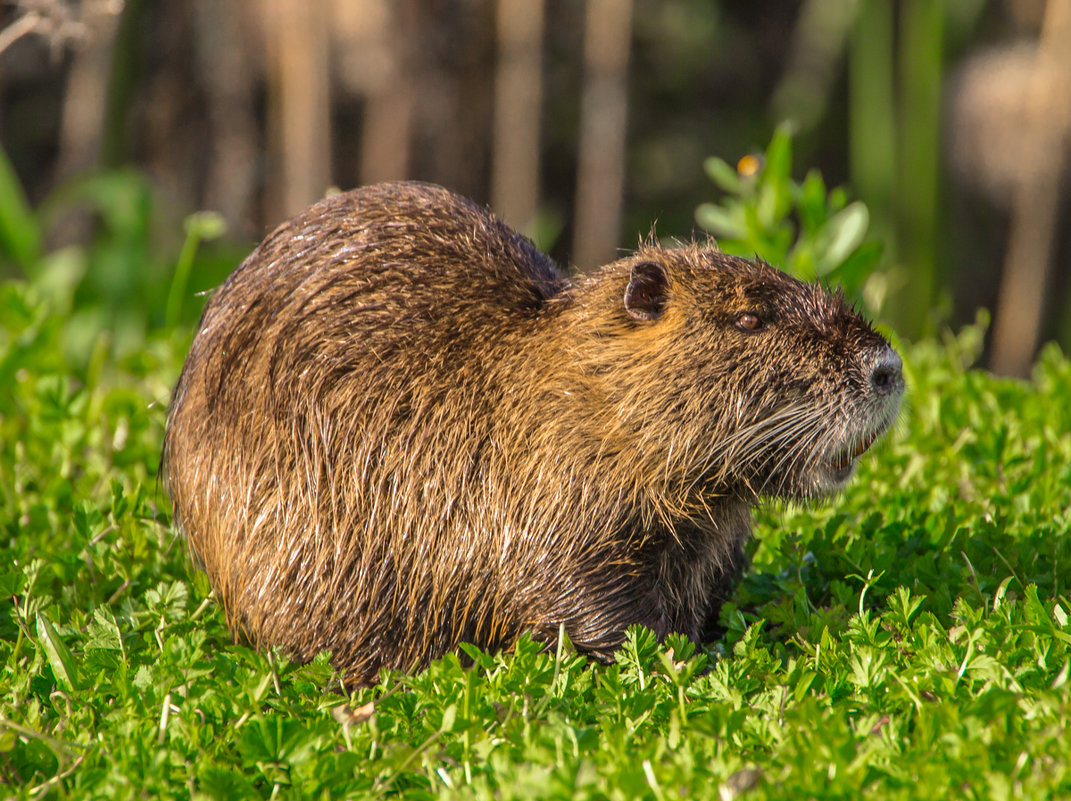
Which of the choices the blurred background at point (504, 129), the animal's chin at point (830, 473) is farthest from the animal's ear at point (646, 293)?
the blurred background at point (504, 129)

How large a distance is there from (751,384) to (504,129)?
19.4 ft

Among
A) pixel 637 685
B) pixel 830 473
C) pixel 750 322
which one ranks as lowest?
pixel 637 685

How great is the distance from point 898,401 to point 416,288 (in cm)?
105

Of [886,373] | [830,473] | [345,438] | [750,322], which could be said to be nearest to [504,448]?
[345,438]

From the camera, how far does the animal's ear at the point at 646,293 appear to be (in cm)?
261

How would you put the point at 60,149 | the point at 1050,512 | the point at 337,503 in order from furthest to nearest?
the point at 60,149 < the point at 1050,512 < the point at 337,503

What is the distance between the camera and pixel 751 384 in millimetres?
2535

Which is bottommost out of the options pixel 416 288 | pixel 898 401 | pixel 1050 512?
pixel 1050 512

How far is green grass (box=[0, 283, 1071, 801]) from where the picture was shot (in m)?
1.77

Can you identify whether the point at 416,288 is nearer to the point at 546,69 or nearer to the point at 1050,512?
the point at 1050,512

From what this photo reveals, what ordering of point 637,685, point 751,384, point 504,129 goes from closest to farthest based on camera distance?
point 637,685 → point 751,384 → point 504,129

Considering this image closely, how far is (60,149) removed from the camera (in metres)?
9.01

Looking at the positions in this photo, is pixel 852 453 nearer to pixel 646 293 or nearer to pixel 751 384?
pixel 751 384

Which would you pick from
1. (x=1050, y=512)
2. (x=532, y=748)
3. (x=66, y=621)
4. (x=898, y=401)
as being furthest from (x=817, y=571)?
(x=66, y=621)
